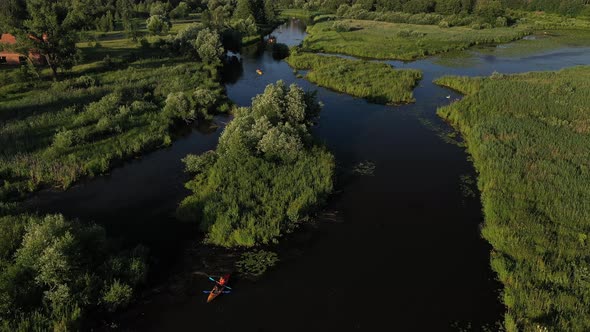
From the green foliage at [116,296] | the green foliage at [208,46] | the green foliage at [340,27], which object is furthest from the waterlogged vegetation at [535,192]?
the green foliage at [340,27]

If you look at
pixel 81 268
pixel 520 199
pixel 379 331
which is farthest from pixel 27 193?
pixel 520 199

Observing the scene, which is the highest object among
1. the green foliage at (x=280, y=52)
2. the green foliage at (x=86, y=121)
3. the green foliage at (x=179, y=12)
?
the green foliage at (x=179, y=12)

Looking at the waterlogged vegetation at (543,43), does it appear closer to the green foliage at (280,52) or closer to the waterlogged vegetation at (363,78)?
the waterlogged vegetation at (363,78)

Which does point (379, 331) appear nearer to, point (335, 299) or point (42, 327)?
point (335, 299)

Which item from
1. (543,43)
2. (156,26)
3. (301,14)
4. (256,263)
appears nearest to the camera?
(256,263)

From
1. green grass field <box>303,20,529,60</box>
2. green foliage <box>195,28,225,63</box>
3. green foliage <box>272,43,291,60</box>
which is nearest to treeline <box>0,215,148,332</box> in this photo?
Answer: green foliage <box>195,28,225,63</box>

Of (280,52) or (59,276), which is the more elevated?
(280,52)

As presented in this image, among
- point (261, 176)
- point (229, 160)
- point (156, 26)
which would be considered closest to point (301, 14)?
point (156, 26)

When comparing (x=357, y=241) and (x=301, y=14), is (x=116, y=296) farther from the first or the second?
(x=301, y=14)
